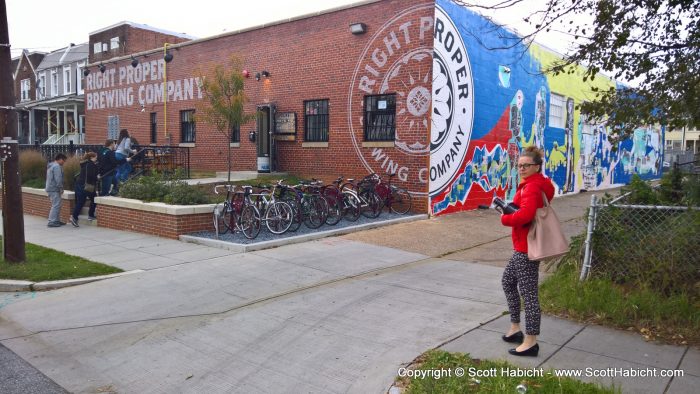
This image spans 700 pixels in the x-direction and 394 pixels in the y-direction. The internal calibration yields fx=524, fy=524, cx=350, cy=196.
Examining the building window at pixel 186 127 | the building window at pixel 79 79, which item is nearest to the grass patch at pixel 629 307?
the building window at pixel 186 127

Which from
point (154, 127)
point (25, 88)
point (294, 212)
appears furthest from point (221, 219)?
point (25, 88)

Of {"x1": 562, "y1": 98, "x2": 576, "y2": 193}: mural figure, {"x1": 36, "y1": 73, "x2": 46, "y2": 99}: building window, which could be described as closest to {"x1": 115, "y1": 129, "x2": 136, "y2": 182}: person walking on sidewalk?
{"x1": 562, "y1": 98, "x2": 576, "y2": 193}: mural figure

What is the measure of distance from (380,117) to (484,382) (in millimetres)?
11630

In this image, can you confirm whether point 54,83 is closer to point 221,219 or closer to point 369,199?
point 369,199

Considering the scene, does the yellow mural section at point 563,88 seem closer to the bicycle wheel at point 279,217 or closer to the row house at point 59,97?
the bicycle wheel at point 279,217

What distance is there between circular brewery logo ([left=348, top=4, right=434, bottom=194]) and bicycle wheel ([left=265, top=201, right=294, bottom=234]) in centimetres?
457

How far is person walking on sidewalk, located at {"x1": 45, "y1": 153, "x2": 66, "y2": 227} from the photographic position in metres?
12.8

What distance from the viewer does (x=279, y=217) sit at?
10648 mm

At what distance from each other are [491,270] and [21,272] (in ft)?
23.5

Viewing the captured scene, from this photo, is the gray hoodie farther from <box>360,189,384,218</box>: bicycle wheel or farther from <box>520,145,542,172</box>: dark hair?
<box>520,145,542,172</box>: dark hair

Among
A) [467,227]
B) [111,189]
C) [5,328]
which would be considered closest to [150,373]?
[5,328]

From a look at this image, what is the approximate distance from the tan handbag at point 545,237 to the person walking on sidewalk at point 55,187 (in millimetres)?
12135

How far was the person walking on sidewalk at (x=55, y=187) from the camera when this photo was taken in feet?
42.1

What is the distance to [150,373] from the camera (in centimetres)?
464
